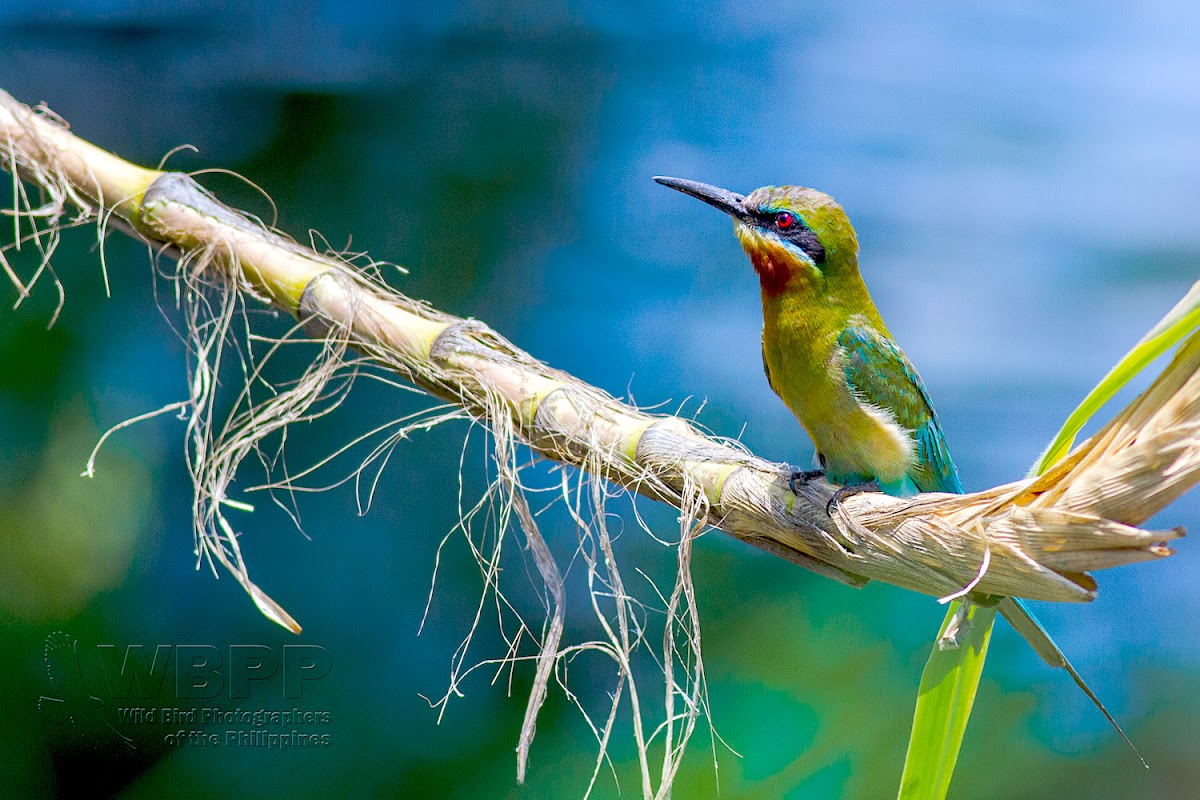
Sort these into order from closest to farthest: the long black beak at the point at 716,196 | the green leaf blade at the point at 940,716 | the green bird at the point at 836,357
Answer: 1. the green leaf blade at the point at 940,716
2. the green bird at the point at 836,357
3. the long black beak at the point at 716,196

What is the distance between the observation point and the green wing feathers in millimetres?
1060

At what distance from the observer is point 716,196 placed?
1.19 m

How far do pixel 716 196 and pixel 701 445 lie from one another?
426mm

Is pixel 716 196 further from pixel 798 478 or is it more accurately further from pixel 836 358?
pixel 798 478

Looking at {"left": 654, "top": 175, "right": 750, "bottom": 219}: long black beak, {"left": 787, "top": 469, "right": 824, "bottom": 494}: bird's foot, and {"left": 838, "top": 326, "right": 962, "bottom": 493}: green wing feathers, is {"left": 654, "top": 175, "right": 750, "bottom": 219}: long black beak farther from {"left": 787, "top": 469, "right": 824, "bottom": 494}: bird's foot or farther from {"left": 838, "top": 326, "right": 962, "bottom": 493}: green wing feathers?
{"left": 787, "top": 469, "right": 824, "bottom": 494}: bird's foot

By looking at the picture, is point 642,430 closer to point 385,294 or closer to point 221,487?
point 385,294

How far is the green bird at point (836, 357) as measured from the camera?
1.06 metres

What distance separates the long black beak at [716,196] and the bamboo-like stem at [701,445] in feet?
1.11

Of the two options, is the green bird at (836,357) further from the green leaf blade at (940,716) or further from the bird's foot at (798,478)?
the green leaf blade at (940,716)

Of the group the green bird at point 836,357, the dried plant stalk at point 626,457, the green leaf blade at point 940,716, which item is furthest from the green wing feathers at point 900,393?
the green leaf blade at point 940,716

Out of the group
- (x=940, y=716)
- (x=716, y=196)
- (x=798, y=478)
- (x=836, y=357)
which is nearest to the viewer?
(x=940, y=716)

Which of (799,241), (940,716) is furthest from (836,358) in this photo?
(940,716)

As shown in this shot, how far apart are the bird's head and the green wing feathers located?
8cm

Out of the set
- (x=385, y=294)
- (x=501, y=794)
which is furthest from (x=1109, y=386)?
(x=501, y=794)
